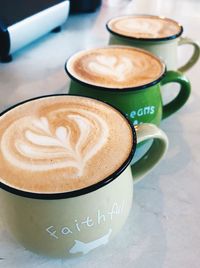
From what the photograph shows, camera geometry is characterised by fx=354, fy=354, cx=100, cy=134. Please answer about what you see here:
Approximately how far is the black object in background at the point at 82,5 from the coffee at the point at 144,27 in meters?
0.32

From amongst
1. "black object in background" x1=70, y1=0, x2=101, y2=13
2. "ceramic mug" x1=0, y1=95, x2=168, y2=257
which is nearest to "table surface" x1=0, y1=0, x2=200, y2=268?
"ceramic mug" x1=0, y1=95, x2=168, y2=257

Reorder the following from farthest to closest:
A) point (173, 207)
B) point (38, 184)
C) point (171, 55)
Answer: point (171, 55), point (173, 207), point (38, 184)

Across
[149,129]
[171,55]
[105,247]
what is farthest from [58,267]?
[171,55]

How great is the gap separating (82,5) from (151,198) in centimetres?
67

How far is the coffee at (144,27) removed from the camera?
574 millimetres

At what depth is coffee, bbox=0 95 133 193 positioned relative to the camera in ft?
0.97

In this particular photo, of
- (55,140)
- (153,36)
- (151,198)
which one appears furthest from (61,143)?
(153,36)

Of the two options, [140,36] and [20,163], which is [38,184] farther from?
[140,36]

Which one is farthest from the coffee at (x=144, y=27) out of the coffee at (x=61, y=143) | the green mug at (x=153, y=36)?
the coffee at (x=61, y=143)

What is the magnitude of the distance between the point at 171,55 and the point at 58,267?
1.17ft

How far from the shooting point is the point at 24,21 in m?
0.69

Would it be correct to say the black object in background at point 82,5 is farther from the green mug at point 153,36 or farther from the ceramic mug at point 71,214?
the ceramic mug at point 71,214

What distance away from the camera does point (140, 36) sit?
0.56 meters

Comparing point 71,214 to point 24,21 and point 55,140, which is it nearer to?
point 55,140
